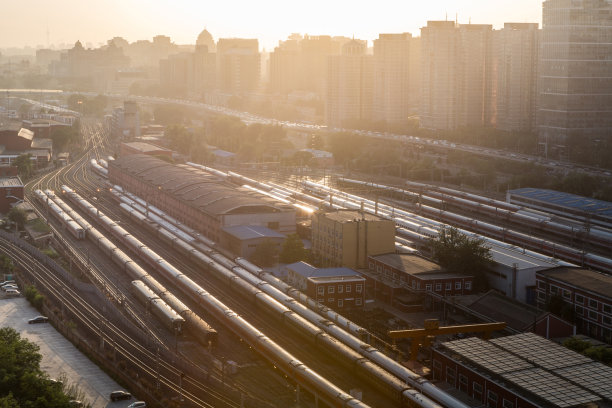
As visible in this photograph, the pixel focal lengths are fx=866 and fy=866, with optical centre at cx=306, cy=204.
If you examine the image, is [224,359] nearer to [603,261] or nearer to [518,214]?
[603,261]

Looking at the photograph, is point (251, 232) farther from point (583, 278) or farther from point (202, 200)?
point (583, 278)

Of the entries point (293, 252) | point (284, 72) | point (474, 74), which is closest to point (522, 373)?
point (293, 252)

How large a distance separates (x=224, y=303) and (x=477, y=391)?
508 cm

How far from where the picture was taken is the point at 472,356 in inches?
407

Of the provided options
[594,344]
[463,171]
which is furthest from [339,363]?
[463,171]

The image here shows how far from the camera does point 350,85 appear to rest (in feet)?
135

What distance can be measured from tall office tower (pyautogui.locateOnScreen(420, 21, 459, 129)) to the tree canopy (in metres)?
28.9

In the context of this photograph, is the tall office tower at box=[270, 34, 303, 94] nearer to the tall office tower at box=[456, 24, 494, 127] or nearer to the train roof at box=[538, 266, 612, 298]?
the tall office tower at box=[456, 24, 494, 127]

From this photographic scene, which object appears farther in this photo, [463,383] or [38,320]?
[38,320]

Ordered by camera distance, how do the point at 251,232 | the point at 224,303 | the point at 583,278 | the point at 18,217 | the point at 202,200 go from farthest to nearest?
1. the point at 18,217
2. the point at 202,200
3. the point at 251,232
4. the point at 224,303
5. the point at 583,278

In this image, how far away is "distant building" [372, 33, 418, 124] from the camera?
130ft

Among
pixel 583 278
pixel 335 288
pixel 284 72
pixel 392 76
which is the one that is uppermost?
pixel 284 72

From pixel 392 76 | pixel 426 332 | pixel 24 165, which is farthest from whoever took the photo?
pixel 392 76

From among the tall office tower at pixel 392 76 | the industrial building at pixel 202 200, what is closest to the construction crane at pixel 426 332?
the industrial building at pixel 202 200
